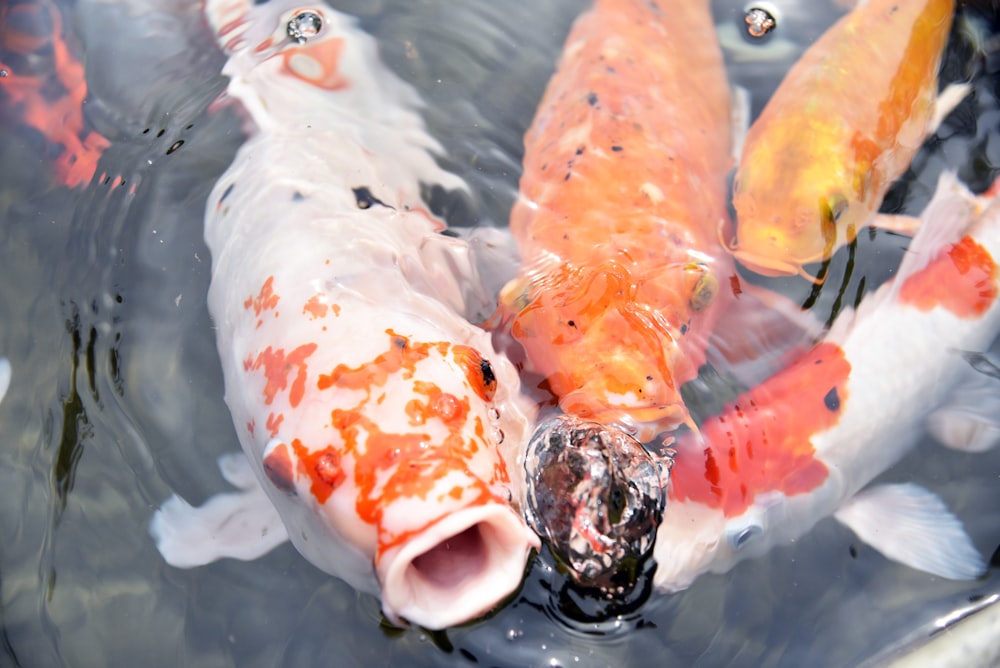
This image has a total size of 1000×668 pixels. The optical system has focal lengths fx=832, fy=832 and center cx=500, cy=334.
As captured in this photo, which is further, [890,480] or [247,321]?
[890,480]

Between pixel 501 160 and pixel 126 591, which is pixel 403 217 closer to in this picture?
pixel 501 160

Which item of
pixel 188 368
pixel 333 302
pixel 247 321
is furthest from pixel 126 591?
pixel 333 302

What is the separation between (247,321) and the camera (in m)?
2.94

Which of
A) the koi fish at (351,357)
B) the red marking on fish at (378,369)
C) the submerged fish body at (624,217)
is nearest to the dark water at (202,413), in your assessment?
the koi fish at (351,357)

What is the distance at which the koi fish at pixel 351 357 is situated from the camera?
228 centimetres

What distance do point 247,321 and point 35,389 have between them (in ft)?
3.61

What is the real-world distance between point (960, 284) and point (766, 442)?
1.10 metres

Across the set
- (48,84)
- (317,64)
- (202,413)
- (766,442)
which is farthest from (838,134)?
(48,84)

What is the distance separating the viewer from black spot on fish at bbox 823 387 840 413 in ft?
10.3

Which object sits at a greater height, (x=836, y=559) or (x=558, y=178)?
(x=558, y=178)

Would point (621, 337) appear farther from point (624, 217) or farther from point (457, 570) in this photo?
point (457, 570)

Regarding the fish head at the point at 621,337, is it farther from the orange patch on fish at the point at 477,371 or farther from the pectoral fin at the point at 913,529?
the pectoral fin at the point at 913,529

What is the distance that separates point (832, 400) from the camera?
314 cm

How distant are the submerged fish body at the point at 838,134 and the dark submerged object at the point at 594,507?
119cm
